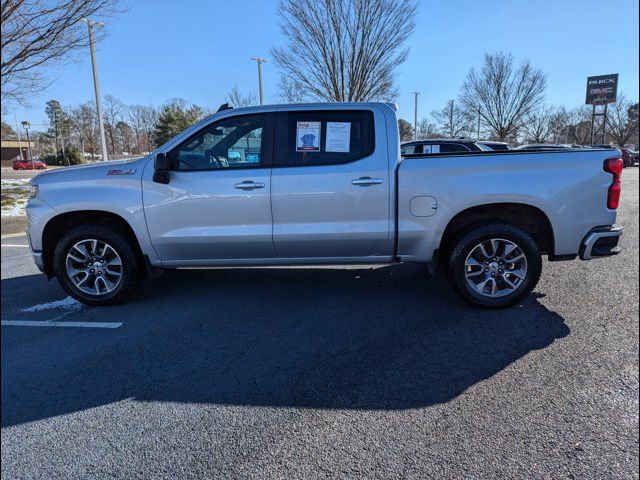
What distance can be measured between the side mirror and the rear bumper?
13.4 ft

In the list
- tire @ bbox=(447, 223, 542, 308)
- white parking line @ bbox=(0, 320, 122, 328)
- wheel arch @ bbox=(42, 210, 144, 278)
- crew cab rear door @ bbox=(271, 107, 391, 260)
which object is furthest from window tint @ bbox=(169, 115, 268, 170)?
tire @ bbox=(447, 223, 542, 308)

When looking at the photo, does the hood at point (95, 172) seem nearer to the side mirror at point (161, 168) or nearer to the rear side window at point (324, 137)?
the side mirror at point (161, 168)

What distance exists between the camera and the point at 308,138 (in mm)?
4473

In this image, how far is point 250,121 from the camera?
456cm

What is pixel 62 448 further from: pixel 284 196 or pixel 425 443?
pixel 284 196

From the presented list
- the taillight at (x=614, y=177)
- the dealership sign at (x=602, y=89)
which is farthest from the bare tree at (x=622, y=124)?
the taillight at (x=614, y=177)

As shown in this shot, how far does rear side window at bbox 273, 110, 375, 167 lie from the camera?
4422 millimetres

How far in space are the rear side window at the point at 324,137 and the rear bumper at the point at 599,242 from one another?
2229 millimetres

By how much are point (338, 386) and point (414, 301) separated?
1.95 meters

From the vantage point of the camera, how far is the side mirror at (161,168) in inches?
170

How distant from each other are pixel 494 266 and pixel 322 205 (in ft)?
5.87

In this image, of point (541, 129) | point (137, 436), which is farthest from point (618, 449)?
point (541, 129)

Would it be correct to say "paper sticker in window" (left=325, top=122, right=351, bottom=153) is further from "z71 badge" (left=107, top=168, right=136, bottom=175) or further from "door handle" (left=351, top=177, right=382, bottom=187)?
"z71 badge" (left=107, top=168, right=136, bottom=175)

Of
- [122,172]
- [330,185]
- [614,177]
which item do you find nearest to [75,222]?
[122,172]
